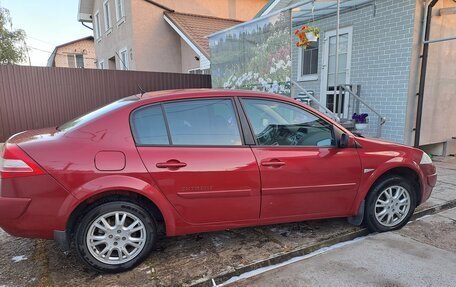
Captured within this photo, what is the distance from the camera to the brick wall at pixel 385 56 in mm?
5895

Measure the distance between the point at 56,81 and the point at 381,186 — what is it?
870cm

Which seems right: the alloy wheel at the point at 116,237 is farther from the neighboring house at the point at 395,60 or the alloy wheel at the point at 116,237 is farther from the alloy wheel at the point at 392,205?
the neighboring house at the point at 395,60

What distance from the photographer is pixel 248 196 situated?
274 cm

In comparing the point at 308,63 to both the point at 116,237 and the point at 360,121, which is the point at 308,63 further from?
the point at 116,237

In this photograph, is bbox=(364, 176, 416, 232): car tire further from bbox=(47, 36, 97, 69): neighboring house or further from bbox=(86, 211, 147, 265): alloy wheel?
bbox=(47, 36, 97, 69): neighboring house

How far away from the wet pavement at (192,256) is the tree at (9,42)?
21.4m

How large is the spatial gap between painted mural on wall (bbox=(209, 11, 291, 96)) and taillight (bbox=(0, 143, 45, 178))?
464 cm

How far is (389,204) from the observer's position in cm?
326

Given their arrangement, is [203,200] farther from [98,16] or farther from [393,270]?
[98,16]

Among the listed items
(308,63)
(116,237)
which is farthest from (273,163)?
(308,63)

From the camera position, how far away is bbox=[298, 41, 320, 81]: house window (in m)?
7.88

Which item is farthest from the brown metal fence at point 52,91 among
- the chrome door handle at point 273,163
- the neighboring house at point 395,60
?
the chrome door handle at point 273,163

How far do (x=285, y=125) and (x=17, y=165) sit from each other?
7.42ft

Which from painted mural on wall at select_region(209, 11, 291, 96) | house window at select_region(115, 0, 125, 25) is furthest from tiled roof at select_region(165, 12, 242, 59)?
painted mural on wall at select_region(209, 11, 291, 96)
